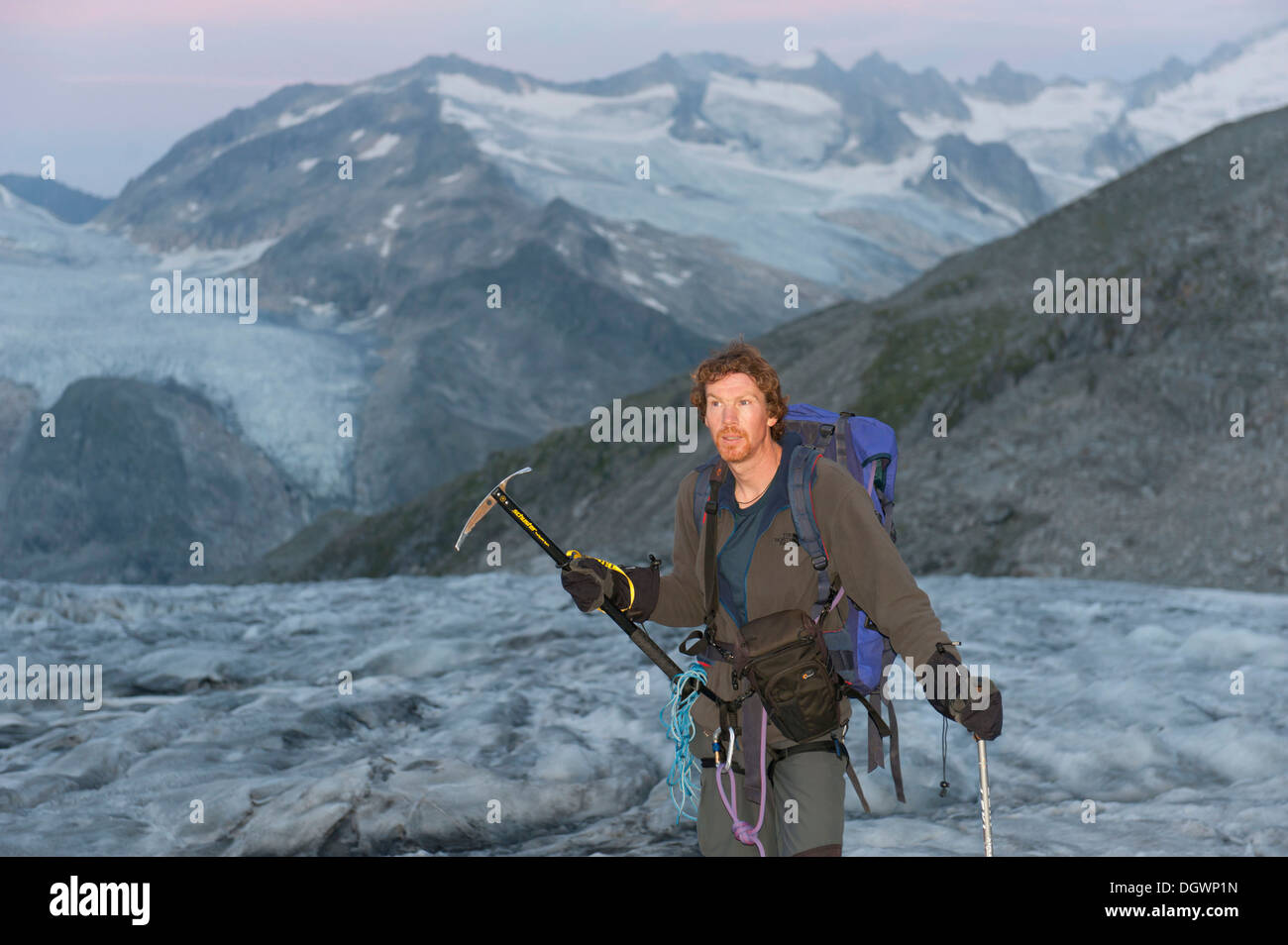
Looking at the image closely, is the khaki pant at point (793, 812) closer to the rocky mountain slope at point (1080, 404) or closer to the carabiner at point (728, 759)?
the carabiner at point (728, 759)

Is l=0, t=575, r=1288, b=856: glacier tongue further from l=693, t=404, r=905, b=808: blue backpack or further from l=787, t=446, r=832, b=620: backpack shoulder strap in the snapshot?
l=787, t=446, r=832, b=620: backpack shoulder strap

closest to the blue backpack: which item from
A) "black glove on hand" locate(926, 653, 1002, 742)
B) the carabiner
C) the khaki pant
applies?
the khaki pant

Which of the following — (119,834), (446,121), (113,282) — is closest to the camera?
(119,834)

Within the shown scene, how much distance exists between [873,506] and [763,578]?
503 mm

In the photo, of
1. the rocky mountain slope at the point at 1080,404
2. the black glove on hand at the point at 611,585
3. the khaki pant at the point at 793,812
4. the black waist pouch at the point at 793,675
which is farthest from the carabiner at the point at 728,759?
the rocky mountain slope at the point at 1080,404

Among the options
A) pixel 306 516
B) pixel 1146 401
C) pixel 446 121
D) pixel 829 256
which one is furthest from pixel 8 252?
pixel 1146 401

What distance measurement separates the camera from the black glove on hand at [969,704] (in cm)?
358

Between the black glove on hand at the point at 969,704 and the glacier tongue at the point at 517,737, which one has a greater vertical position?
the black glove on hand at the point at 969,704

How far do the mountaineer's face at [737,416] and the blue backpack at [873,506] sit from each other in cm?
18

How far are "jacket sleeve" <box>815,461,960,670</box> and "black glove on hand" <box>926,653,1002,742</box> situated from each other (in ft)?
0.31

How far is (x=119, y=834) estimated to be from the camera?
6.78m

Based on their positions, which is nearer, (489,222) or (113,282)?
(113,282)
